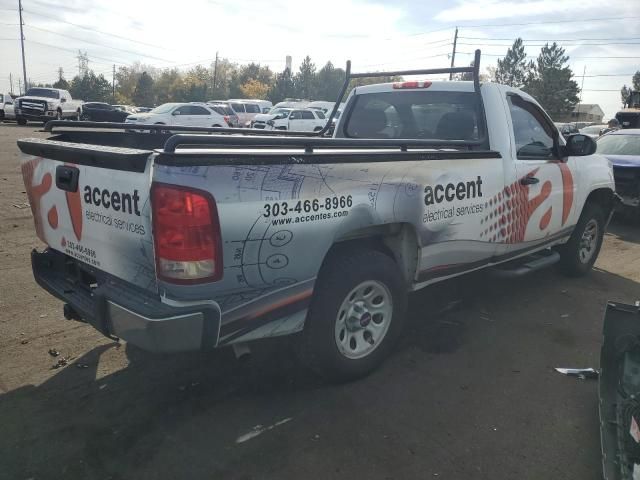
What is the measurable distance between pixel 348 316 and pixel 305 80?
78.6 metres

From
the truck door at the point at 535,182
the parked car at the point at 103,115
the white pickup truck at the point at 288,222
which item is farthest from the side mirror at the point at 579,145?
the parked car at the point at 103,115

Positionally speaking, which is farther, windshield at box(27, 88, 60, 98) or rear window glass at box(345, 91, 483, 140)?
windshield at box(27, 88, 60, 98)

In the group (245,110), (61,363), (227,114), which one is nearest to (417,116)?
(61,363)

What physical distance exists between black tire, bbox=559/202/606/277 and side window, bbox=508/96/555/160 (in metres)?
1.19

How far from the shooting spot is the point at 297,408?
3.15m

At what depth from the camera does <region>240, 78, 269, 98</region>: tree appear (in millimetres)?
88250

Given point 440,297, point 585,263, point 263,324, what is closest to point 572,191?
point 585,263

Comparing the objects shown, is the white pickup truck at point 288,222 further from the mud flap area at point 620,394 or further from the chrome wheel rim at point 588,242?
the chrome wheel rim at point 588,242

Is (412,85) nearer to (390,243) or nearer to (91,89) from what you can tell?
(390,243)

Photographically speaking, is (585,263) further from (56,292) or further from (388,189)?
(56,292)

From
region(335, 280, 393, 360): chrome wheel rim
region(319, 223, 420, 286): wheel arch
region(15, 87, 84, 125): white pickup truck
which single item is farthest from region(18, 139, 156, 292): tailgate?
region(15, 87, 84, 125): white pickup truck

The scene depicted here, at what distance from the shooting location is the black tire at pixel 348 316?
3.07 meters

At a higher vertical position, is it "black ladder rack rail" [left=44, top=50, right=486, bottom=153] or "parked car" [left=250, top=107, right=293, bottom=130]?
"parked car" [left=250, top=107, right=293, bottom=130]

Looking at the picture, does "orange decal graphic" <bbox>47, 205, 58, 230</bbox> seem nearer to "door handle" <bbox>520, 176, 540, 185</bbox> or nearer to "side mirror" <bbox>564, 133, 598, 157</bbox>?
"door handle" <bbox>520, 176, 540, 185</bbox>
